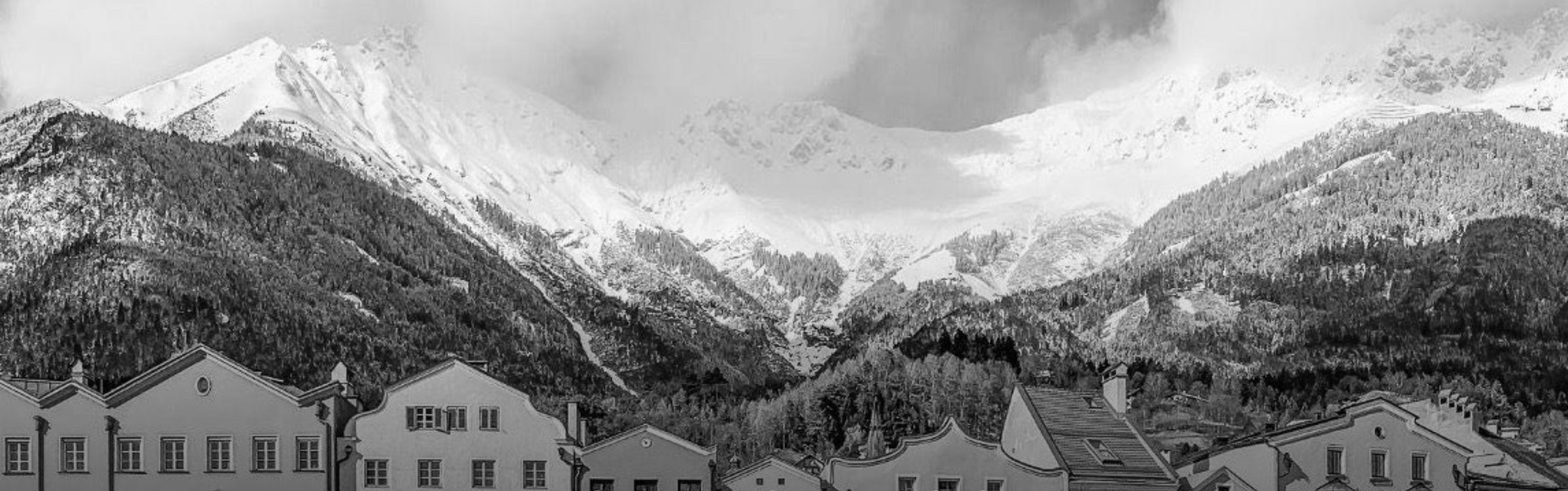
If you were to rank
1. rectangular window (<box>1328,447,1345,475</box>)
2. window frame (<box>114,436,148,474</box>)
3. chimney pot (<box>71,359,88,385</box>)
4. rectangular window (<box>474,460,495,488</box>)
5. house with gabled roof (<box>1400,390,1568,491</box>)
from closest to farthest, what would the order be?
window frame (<box>114,436,148,474</box>)
rectangular window (<box>474,460,495,488</box>)
chimney pot (<box>71,359,88,385</box>)
rectangular window (<box>1328,447,1345,475</box>)
house with gabled roof (<box>1400,390,1568,491</box>)

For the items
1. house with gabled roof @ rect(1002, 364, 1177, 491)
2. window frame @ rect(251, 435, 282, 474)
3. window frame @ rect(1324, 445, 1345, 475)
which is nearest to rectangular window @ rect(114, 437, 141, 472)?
window frame @ rect(251, 435, 282, 474)

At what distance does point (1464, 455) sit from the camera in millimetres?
81438

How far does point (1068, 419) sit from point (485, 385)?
21.3m

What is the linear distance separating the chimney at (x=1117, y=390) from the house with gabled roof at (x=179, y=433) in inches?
1159

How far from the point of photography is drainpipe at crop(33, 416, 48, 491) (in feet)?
236

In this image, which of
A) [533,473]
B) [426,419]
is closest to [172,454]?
[426,419]

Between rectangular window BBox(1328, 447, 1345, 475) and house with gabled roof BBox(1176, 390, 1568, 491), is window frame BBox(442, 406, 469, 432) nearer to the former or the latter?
house with gabled roof BBox(1176, 390, 1568, 491)

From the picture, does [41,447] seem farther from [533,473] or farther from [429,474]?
[533,473]

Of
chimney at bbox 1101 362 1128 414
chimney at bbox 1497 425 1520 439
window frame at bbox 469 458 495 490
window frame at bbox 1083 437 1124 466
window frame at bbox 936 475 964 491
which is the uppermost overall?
chimney at bbox 1101 362 1128 414

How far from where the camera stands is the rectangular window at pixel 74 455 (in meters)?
72.4

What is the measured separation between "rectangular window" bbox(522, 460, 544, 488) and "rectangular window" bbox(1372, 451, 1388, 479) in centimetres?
3091

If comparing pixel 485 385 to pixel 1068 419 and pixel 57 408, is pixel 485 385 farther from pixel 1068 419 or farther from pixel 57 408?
pixel 1068 419

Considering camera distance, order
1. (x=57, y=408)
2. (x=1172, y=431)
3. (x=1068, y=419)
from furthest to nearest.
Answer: (x=1172, y=431) < (x=1068, y=419) < (x=57, y=408)

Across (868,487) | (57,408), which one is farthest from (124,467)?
(868,487)
